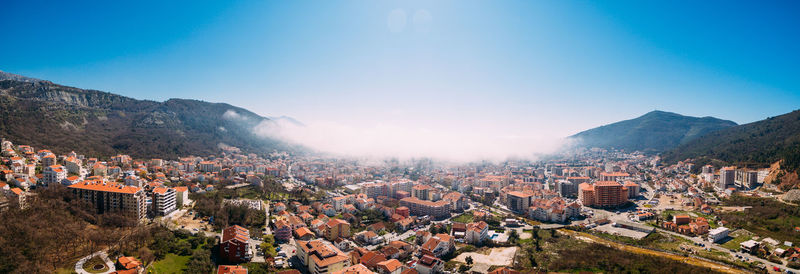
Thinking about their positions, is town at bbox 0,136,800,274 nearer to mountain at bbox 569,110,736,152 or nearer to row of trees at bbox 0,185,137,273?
row of trees at bbox 0,185,137,273

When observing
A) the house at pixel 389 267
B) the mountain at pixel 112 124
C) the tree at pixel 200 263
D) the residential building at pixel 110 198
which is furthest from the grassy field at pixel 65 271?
the mountain at pixel 112 124

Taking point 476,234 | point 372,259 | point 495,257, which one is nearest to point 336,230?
point 372,259

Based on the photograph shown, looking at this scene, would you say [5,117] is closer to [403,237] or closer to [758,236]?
[403,237]

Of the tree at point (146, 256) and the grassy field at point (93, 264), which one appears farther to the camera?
the tree at point (146, 256)

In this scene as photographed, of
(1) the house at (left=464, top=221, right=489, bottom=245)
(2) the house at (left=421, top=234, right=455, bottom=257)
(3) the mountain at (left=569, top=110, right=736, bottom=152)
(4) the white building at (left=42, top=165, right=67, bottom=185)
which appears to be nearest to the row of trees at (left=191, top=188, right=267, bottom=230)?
(4) the white building at (left=42, top=165, right=67, bottom=185)

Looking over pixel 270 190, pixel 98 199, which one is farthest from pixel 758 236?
pixel 98 199

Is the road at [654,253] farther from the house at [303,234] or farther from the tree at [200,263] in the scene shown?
the tree at [200,263]
